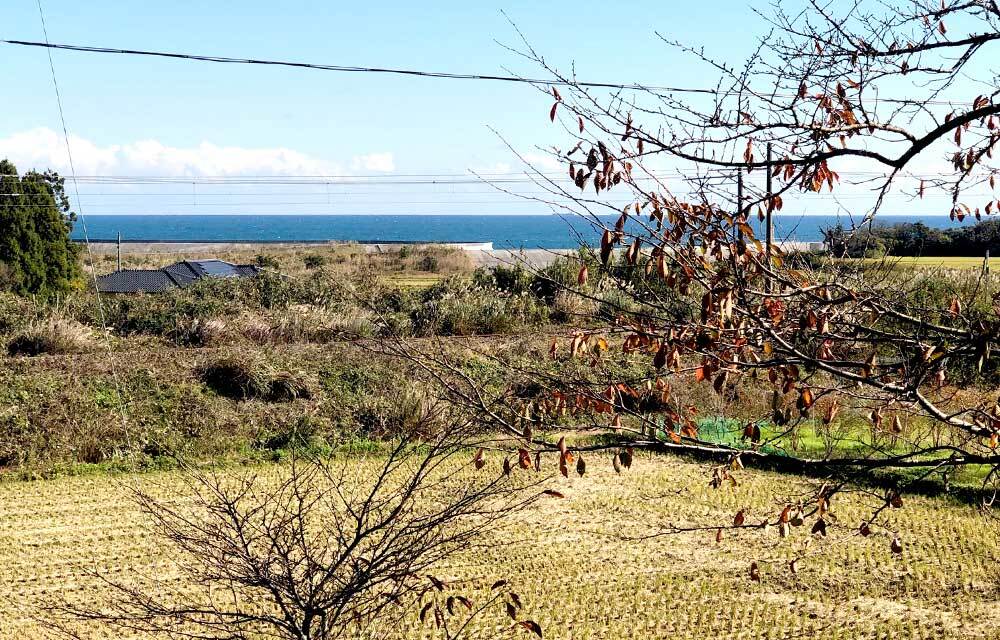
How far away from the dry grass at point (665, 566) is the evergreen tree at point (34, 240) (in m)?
14.0

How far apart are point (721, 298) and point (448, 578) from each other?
4.94m

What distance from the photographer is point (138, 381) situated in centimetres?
1320

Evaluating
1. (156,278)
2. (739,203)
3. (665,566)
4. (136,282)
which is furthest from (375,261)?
(739,203)

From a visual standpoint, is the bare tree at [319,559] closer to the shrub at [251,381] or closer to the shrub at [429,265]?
the shrub at [251,381]

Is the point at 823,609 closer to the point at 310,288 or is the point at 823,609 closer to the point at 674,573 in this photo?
the point at 674,573

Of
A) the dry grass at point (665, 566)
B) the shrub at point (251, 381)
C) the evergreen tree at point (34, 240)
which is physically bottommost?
the dry grass at point (665, 566)

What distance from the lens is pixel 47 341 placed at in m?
15.2

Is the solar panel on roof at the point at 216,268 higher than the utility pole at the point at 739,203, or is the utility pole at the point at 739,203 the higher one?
the utility pole at the point at 739,203

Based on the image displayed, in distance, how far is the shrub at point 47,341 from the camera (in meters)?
15.2

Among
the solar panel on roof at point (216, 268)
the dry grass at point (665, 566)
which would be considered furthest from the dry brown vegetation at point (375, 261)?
the dry grass at point (665, 566)

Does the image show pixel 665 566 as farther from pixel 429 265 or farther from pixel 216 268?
pixel 429 265

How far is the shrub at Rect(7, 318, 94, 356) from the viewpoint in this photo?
49.9 ft

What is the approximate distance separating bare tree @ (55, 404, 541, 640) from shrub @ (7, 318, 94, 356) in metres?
6.17

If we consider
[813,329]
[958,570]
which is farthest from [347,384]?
[813,329]
